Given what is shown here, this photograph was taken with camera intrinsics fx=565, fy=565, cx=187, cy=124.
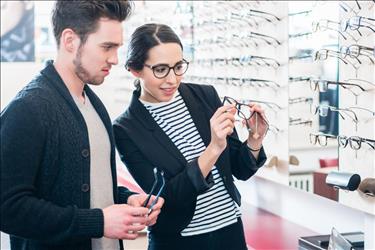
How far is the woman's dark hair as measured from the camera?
1675 millimetres

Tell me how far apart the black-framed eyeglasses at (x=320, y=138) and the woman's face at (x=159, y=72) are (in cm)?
66

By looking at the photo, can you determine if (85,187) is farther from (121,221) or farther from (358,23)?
(358,23)

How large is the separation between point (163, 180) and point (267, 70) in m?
1.12

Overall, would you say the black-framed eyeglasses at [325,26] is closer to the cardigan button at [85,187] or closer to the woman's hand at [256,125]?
the woman's hand at [256,125]

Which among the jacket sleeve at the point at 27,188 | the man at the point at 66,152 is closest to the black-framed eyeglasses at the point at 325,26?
the man at the point at 66,152

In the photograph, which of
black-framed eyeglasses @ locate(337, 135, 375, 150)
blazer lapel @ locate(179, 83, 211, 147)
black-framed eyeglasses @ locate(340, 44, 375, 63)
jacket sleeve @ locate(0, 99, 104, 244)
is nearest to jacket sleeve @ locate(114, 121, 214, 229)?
blazer lapel @ locate(179, 83, 211, 147)

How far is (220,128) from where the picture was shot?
5.03 feet

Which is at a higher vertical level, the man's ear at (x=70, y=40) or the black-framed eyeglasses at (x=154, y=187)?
the man's ear at (x=70, y=40)

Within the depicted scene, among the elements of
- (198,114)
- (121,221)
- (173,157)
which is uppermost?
(198,114)

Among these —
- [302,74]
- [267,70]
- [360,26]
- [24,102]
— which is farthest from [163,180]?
[267,70]

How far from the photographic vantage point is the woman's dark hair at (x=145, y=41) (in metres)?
1.67

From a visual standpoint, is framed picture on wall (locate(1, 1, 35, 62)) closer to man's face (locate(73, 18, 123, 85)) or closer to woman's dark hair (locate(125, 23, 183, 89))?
woman's dark hair (locate(125, 23, 183, 89))

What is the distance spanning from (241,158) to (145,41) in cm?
46

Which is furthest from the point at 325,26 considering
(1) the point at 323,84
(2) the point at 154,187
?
(2) the point at 154,187
